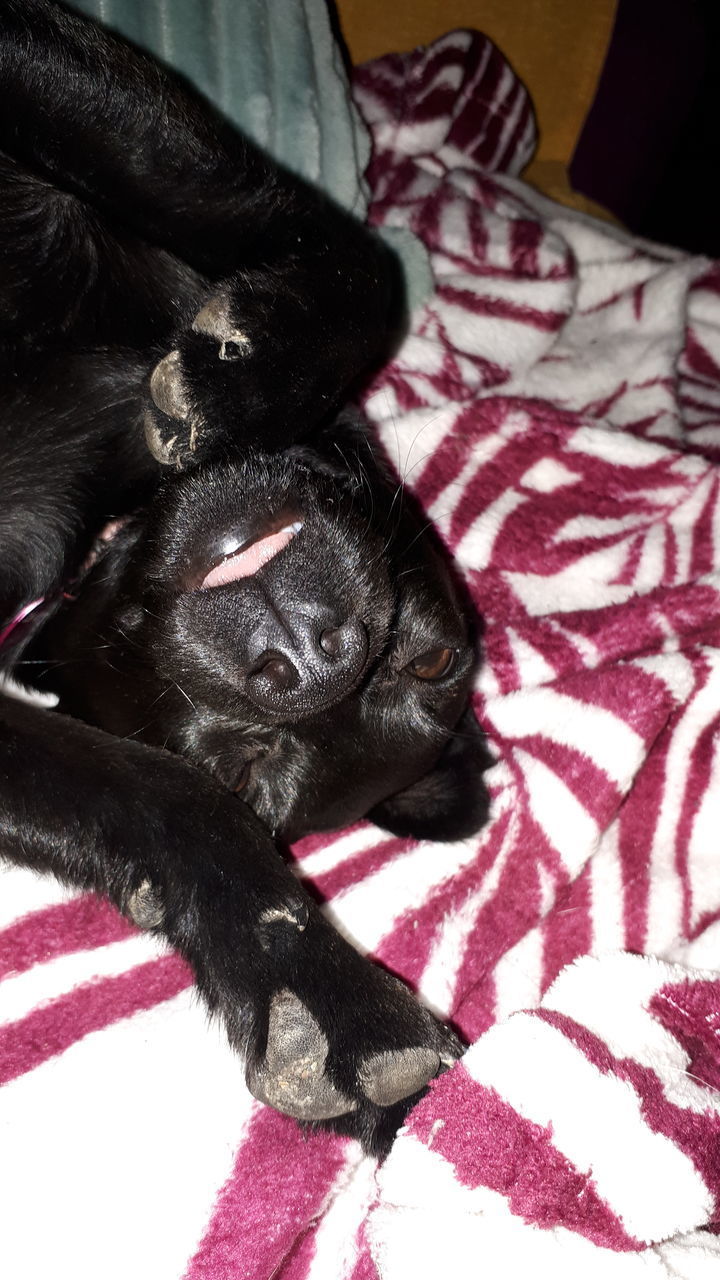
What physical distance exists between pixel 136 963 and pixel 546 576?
1278 millimetres

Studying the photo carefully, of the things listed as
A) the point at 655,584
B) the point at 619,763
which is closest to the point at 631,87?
the point at 655,584

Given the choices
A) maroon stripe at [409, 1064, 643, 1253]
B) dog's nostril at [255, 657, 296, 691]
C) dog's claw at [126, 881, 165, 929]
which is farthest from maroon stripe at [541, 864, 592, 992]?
dog's nostril at [255, 657, 296, 691]

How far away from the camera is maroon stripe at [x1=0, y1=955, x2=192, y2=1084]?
162 centimetres

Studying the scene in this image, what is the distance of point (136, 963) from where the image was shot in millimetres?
1771

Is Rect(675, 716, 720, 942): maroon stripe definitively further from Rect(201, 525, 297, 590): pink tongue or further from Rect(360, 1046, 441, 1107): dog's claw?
Rect(201, 525, 297, 590): pink tongue

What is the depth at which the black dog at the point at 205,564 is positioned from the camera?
143 centimetres

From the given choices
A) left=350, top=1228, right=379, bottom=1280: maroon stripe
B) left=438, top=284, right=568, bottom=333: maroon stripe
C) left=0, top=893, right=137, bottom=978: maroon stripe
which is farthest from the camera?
left=438, top=284, right=568, bottom=333: maroon stripe

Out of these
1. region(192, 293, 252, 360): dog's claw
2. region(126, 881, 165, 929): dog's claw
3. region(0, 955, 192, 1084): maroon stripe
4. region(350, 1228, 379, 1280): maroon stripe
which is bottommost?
region(350, 1228, 379, 1280): maroon stripe

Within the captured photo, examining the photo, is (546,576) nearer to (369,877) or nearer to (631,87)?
(369,877)

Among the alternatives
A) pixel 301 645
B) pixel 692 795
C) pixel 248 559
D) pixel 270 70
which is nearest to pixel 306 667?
pixel 301 645

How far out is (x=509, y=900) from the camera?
2.05m

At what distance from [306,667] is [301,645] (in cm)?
3

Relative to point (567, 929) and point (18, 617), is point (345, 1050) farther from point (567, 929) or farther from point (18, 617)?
point (18, 617)

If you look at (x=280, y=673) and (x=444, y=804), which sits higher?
(x=280, y=673)
